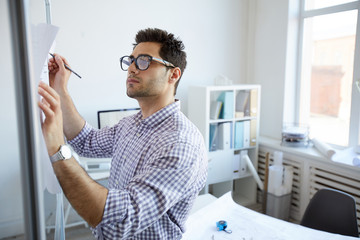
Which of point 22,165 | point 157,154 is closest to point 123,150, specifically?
point 157,154

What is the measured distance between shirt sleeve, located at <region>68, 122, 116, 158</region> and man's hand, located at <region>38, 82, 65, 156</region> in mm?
631

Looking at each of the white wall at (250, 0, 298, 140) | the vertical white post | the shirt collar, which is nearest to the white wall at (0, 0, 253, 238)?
the white wall at (250, 0, 298, 140)

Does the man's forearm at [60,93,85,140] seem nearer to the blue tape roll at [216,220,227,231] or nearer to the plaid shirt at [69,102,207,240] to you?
the plaid shirt at [69,102,207,240]

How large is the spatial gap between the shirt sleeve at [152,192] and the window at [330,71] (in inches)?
109

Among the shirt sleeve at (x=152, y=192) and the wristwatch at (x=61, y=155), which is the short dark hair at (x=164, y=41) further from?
the wristwatch at (x=61, y=155)

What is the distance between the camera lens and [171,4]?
3340 mm

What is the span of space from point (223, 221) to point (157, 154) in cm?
93

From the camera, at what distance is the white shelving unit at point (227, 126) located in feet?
10.8

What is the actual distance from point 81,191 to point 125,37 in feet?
8.49

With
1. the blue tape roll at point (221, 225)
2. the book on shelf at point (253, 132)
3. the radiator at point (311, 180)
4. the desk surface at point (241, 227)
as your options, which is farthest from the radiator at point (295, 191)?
the blue tape roll at point (221, 225)

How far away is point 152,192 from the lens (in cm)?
88

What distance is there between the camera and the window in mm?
3146

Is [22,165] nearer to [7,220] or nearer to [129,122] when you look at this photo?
[7,220]

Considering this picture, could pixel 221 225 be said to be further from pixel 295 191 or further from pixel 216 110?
pixel 295 191
